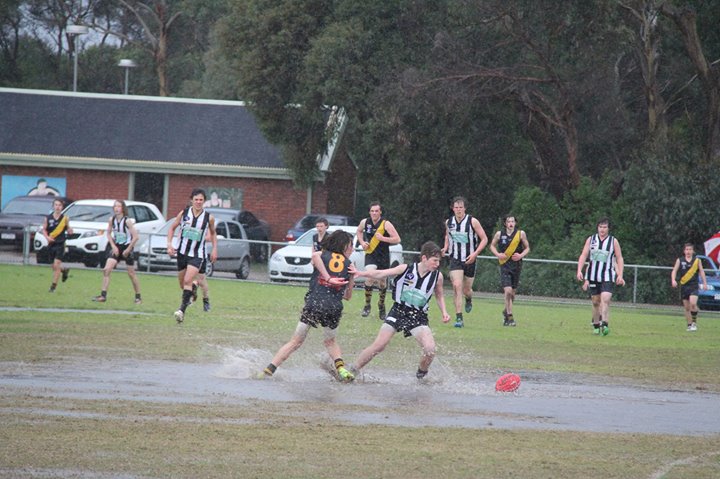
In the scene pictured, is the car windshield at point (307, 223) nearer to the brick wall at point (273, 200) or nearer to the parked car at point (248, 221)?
the parked car at point (248, 221)

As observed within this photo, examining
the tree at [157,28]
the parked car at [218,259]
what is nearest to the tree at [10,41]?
the tree at [157,28]

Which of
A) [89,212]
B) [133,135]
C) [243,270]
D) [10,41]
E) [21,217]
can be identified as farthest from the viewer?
[10,41]

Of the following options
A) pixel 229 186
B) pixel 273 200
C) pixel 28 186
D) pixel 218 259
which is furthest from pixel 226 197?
pixel 218 259

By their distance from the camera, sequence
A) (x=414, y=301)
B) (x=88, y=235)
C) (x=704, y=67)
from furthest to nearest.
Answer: (x=704, y=67)
(x=88, y=235)
(x=414, y=301)

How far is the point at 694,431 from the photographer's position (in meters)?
10.4

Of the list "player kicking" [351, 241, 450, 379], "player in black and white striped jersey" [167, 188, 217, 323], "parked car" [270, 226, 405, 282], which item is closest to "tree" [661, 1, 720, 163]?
"parked car" [270, 226, 405, 282]

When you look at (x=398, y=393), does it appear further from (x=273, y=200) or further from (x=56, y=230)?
(x=273, y=200)

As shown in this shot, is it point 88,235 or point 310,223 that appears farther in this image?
point 310,223

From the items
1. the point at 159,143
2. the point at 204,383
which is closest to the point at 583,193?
the point at 159,143

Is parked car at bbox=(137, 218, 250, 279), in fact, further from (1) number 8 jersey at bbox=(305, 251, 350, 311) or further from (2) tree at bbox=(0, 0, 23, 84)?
(2) tree at bbox=(0, 0, 23, 84)

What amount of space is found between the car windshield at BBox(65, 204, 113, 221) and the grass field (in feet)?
49.3

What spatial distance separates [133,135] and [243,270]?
56.4 feet

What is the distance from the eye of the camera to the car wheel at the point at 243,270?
107 feet

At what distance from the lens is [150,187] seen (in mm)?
47594
